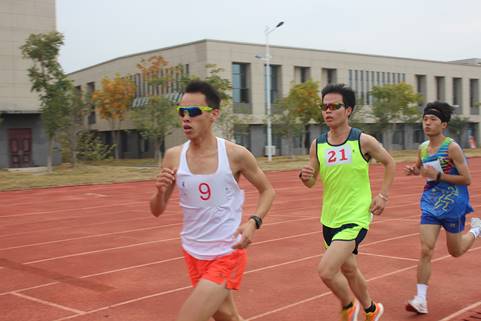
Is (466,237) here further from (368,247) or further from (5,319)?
(5,319)

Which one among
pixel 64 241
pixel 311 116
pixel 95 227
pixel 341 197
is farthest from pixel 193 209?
pixel 311 116

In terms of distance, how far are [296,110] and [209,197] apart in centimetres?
3970

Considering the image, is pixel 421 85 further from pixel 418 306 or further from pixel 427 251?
pixel 418 306

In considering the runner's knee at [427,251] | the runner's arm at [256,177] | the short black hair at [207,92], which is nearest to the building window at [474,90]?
the runner's knee at [427,251]

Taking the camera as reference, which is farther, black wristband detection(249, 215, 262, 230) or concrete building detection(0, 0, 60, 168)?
concrete building detection(0, 0, 60, 168)

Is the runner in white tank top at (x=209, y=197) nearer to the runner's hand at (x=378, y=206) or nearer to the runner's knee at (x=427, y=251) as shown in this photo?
the runner's hand at (x=378, y=206)

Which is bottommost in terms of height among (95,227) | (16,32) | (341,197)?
(95,227)

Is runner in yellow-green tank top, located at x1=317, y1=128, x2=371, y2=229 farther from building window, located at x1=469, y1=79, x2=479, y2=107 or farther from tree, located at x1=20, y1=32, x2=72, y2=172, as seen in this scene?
building window, located at x1=469, y1=79, x2=479, y2=107

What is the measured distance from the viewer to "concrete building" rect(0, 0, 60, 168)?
33656 millimetres

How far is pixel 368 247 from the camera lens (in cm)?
871

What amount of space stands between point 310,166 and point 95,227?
7803 millimetres

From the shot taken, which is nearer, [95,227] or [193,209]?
[193,209]

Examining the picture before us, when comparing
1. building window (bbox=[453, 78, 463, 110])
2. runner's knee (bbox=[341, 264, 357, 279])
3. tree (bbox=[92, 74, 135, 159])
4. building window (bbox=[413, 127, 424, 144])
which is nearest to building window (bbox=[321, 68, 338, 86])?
building window (bbox=[413, 127, 424, 144])

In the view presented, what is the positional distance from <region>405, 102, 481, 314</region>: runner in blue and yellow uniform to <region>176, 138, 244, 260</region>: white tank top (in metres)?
2.37
